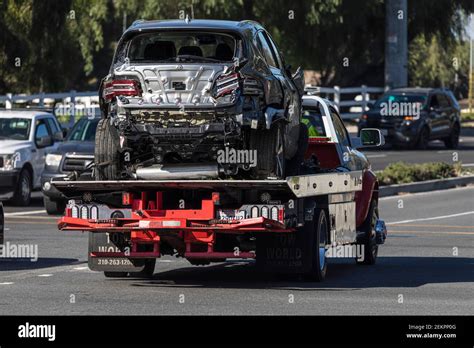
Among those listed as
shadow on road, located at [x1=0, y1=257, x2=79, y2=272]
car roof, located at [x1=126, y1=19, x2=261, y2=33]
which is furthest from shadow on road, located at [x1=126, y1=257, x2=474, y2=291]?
car roof, located at [x1=126, y1=19, x2=261, y2=33]

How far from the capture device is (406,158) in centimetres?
4034

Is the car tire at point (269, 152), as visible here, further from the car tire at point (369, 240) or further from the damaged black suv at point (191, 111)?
the car tire at point (369, 240)

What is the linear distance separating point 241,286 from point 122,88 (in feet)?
7.66

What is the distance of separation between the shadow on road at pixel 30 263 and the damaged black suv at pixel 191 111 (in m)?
2.46

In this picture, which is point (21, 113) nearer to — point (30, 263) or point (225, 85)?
point (30, 263)

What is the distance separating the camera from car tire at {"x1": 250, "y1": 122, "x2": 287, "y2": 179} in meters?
14.5

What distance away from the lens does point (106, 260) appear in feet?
50.1

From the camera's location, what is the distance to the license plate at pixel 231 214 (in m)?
14.3

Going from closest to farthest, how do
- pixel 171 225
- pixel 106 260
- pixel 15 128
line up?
1. pixel 171 225
2. pixel 106 260
3. pixel 15 128

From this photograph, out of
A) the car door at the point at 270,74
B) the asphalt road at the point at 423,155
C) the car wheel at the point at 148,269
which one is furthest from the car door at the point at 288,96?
the asphalt road at the point at 423,155

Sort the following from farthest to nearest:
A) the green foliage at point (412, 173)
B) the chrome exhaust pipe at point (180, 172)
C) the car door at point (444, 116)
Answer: the car door at point (444, 116) < the green foliage at point (412, 173) < the chrome exhaust pipe at point (180, 172)

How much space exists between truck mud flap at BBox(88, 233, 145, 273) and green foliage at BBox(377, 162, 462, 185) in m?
16.2

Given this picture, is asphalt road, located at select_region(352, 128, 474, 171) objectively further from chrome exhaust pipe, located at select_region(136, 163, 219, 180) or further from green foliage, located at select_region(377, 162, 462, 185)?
chrome exhaust pipe, located at select_region(136, 163, 219, 180)

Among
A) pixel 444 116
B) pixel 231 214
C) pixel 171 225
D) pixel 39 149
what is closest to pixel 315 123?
pixel 231 214
